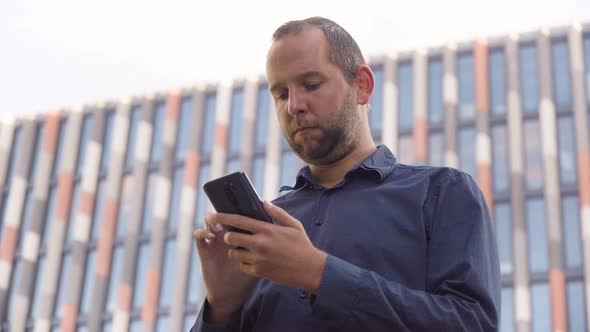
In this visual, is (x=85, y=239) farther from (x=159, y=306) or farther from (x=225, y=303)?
Result: (x=225, y=303)

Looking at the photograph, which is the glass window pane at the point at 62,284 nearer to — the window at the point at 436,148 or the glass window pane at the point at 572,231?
the window at the point at 436,148

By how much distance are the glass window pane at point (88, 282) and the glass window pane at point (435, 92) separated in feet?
40.3

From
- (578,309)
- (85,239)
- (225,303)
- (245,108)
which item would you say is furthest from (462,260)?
(85,239)

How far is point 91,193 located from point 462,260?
94.8 ft

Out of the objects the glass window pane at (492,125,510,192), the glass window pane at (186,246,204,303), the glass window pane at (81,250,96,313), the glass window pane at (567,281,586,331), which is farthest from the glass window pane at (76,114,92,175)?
the glass window pane at (567,281,586,331)

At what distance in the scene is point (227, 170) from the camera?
1101 inches

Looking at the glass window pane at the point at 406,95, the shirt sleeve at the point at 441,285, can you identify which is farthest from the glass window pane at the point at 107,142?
the shirt sleeve at the point at 441,285

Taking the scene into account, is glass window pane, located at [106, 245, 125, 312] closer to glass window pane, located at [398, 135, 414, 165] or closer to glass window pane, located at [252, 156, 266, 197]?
glass window pane, located at [252, 156, 266, 197]

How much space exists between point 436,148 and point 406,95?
211cm

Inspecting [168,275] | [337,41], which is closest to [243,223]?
[337,41]

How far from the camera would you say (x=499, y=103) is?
25.7 m

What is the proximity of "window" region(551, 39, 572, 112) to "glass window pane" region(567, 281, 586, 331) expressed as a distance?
5.36 metres

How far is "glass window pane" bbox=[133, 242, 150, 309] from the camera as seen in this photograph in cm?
2723

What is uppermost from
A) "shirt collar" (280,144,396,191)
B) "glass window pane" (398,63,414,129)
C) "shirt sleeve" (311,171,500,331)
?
"glass window pane" (398,63,414,129)
